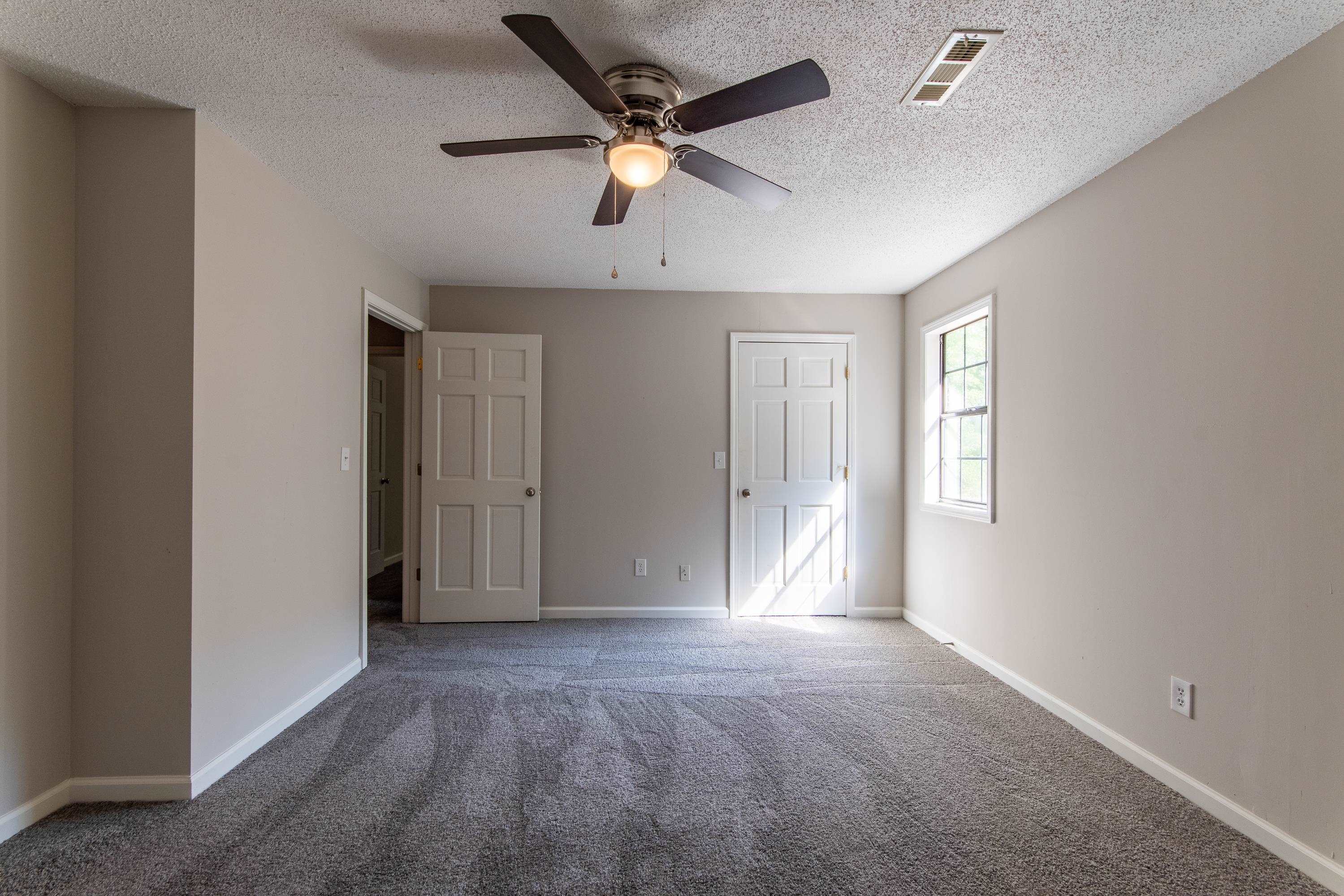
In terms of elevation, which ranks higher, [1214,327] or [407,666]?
[1214,327]

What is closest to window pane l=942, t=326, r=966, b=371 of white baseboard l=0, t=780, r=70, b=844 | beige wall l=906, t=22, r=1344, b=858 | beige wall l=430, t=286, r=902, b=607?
beige wall l=430, t=286, r=902, b=607

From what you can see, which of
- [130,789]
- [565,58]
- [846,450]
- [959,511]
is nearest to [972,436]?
[959,511]

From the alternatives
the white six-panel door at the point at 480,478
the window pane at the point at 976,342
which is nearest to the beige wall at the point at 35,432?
the white six-panel door at the point at 480,478

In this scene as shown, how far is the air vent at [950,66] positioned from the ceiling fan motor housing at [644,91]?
0.75 meters

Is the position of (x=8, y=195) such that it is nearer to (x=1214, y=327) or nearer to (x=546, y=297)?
(x=546, y=297)

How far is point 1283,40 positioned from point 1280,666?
180cm

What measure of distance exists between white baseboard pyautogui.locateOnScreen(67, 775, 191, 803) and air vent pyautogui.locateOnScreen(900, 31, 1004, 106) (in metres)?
3.29

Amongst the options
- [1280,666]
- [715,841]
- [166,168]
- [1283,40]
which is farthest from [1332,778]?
[166,168]

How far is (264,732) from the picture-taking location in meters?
2.51

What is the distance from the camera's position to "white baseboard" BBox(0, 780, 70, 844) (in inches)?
73.9

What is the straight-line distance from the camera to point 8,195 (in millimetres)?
1900

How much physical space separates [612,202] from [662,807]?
212 centimetres

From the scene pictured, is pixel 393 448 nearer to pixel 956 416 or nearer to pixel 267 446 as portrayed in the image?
pixel 267 446

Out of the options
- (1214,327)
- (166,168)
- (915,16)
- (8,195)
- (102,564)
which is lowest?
(102,564)
